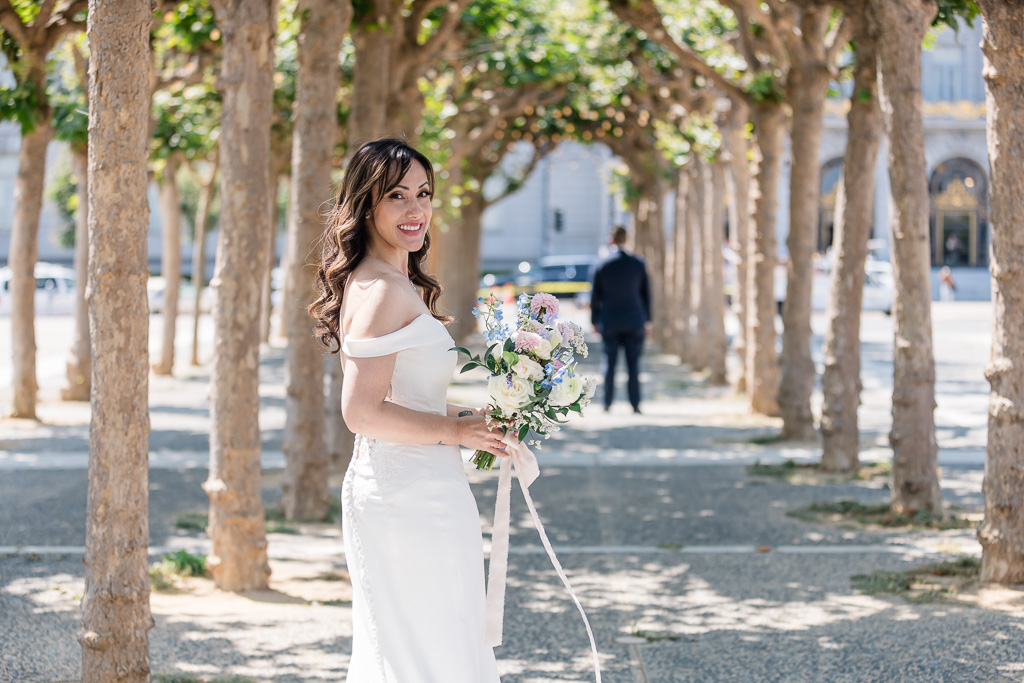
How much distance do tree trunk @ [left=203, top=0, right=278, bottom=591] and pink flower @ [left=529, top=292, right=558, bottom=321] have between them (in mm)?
3295

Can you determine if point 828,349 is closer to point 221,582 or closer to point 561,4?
point 221,582

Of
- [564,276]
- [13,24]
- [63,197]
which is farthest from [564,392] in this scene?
[63,197]

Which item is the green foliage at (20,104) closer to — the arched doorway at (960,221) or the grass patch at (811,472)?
the grass patch at (811,472)

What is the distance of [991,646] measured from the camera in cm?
527

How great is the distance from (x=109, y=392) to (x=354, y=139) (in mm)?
5100

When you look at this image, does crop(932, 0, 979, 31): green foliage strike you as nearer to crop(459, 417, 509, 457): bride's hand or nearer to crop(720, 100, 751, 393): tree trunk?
crop(459, 417, 509, 457): bride's hand

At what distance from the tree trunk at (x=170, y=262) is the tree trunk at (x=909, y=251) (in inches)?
525

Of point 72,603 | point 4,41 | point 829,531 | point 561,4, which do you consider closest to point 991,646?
point 829,531

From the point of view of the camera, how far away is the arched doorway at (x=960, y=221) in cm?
5056

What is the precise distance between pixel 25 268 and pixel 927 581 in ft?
34.3

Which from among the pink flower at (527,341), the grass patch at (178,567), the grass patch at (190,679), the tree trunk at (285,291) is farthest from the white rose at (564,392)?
the grass patch at (178,567)

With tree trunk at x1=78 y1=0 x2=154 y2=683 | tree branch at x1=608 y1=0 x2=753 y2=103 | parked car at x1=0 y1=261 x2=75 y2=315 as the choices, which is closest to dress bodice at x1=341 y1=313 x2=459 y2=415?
tree trunk at x1=78 y1=0 x2=154 y2=683

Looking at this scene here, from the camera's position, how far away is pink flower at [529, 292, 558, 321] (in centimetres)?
371

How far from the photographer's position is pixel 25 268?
13188mm
